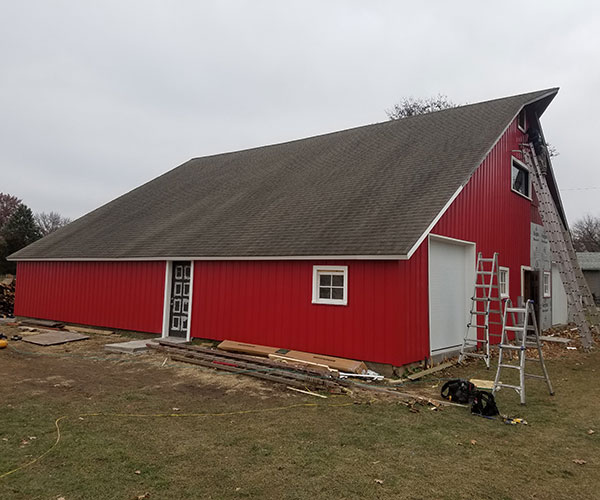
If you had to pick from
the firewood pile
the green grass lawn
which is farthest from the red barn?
the firewood pile

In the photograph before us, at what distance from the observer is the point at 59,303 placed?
15688 millimetres

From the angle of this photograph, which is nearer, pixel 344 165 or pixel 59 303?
pixel 344 165

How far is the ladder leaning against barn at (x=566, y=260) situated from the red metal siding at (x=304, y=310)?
552cm

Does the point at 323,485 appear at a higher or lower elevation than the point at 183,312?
lower

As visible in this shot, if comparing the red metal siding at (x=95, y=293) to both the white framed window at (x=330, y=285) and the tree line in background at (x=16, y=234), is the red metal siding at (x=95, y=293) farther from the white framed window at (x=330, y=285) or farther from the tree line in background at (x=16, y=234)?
the tree line in background at (x=16, y=234)

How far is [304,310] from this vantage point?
393 inches

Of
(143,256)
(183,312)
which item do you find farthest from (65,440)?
(143,256)

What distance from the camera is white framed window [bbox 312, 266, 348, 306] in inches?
372

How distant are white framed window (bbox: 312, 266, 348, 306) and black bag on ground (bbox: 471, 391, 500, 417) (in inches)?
137

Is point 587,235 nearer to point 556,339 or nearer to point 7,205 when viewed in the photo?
point 556,339

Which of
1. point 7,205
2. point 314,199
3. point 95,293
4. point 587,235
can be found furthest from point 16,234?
point 587,235

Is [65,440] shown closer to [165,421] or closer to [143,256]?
[165,421]

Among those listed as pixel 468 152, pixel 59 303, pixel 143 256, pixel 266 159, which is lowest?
pixel 59 303

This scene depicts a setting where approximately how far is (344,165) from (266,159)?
5302 mm
